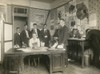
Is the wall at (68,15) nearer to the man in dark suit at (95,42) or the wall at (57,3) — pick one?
the wall at (57,3)

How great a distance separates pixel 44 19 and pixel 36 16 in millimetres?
613

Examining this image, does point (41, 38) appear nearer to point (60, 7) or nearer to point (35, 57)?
point (35, 57)

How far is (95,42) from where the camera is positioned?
3.68 metres

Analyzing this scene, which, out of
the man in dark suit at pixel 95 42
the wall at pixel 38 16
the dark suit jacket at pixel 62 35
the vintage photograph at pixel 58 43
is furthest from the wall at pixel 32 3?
the man in dark suit at pixel 95 42

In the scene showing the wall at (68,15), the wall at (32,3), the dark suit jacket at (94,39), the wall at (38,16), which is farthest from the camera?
the wall at (38,16)

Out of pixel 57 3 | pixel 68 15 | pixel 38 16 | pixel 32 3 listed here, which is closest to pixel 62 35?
pixel 68 15

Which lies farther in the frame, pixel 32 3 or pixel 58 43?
pixel 32 3

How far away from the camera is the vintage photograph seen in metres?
3.08

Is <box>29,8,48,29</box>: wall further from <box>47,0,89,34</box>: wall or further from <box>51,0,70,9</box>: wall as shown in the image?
<box>51,0,70,9</box>: wall

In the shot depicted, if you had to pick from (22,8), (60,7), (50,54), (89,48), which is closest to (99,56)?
(89,48)

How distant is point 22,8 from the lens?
251 inches

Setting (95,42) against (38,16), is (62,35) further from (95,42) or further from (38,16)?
(38,16)

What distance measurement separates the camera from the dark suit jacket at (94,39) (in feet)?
11.4

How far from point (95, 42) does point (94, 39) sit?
0.11 meters
